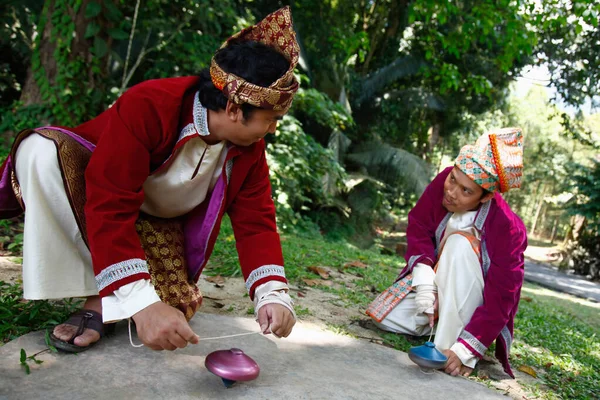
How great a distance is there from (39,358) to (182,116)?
1.01 m

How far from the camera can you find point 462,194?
2.54 meters

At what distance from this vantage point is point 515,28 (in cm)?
714

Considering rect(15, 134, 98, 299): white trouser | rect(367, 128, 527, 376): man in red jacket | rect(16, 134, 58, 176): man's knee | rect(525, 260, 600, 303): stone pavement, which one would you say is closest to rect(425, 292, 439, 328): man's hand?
rect(367, 128, 527, 376): man in red jacket

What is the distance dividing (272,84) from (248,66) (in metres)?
0.11

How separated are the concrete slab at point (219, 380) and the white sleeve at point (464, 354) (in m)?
0.13

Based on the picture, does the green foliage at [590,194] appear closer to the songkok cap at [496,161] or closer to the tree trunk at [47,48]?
the songkok cap at [496,161]

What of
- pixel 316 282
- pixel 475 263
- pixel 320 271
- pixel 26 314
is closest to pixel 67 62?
pixel 320 271

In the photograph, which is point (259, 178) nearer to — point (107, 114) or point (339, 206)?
point (107, 114)

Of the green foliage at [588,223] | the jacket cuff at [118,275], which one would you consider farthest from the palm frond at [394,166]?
the jacket cuff at [118,275]

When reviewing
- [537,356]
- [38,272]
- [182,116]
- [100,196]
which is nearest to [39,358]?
[38,272]

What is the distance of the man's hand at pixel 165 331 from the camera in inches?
60.0

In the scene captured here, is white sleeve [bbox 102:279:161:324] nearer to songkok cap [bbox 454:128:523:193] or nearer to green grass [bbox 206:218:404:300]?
songkok cap [bbox 454:128:523:193]

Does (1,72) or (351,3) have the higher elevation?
(351,3)

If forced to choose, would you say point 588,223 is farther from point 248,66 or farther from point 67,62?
point 248,66
